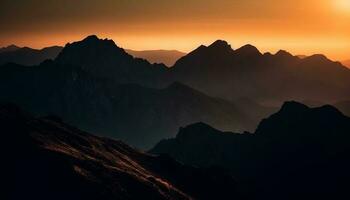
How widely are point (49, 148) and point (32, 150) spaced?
7.01 meters

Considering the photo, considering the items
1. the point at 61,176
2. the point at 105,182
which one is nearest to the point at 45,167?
the point at 61,176

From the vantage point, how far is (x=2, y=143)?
650ft

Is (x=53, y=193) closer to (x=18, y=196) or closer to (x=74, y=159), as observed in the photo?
(x=18, y=196)

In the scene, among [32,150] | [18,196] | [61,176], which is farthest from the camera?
[32,150]

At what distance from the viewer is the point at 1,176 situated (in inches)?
6969

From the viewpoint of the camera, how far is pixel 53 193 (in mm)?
173125

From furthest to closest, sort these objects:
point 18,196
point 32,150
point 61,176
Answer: point 32,150 → point 61,176 → point 18,196

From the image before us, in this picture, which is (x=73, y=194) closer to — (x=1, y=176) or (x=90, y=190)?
(x=90, y=190)

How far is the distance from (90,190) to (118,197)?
1133 cm

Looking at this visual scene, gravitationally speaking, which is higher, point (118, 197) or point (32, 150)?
point (32, 150)

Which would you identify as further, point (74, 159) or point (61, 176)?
point (74, 159)

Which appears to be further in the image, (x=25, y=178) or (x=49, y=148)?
(x=49, y=148)

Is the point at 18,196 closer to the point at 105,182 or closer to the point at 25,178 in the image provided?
the point at 25,178

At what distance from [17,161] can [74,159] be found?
2066cm
